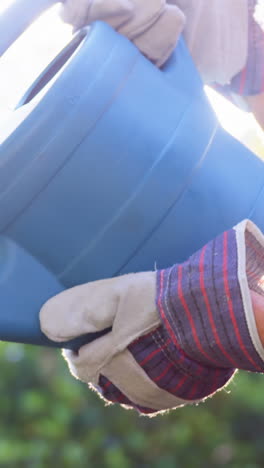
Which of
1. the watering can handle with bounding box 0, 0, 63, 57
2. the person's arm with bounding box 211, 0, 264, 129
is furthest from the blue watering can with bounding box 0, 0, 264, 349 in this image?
the person's arm with bounding box 211, 0, 264, 129

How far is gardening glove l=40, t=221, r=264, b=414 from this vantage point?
652 mm

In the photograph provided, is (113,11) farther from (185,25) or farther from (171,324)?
(171,324)

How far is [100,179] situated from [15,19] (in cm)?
19

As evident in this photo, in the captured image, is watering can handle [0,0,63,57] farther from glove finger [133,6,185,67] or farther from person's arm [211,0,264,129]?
person's arm [211,0,264,129]

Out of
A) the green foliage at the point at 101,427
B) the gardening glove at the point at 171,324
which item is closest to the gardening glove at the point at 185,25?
the gardening glove at the point at 171,324

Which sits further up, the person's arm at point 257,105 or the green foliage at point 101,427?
the person's arm at point 257,105

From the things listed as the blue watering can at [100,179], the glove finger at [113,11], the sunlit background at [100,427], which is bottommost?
the sunlit background at [100,427]

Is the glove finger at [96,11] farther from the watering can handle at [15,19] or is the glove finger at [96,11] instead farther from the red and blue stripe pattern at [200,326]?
the red and blue stripe pattern at [200,326]

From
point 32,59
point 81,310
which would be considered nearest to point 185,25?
point 32,59

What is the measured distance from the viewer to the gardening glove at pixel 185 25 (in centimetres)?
78

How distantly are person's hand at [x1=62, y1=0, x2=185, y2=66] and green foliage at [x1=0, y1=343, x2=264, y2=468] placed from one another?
1.41 meters

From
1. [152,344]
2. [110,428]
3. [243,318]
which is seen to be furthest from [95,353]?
[110,428]

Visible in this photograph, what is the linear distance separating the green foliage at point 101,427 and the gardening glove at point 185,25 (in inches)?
53.4

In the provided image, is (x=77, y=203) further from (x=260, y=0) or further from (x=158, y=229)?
(x=260, y=0)
